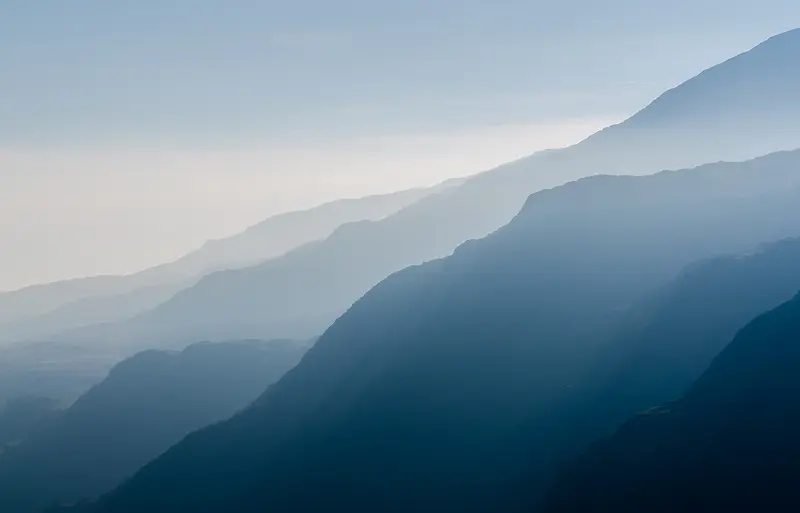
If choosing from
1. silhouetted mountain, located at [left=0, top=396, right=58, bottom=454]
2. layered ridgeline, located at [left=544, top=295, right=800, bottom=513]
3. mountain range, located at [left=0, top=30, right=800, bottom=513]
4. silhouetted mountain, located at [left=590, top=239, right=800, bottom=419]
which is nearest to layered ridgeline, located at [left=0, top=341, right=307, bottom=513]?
mountain range, located at [left=0, top=30, right=800, bottom=513]

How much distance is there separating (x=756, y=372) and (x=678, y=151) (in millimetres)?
124505

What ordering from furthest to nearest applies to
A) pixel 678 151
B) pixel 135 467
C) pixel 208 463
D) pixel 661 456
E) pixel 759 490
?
pixel 678 151 → pixel 135 467 → pixel 208 463 → pixel 661 456 → pixel 759 490

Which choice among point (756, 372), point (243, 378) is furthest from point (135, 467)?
point (756, 372)

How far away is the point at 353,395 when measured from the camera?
9944 cm

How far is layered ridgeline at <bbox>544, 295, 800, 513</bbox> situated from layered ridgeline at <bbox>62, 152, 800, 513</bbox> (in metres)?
14.6

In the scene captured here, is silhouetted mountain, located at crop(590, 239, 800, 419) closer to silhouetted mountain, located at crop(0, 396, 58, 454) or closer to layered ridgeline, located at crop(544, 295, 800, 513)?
layered ridgeline, located at crop(544, 295, 800, 513)

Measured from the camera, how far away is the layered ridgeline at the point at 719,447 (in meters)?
54.6

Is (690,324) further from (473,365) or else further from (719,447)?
(719,447)

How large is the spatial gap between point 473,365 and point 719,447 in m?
38.2

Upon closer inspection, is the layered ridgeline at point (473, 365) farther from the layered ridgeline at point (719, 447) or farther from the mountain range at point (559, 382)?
the layered ridgeline at point (719, 447)

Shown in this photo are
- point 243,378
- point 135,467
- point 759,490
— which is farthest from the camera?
point 243,378

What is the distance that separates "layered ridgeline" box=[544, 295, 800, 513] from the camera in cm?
5456

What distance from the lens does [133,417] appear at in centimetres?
14638

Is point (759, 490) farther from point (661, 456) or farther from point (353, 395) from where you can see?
point (353, 395)
